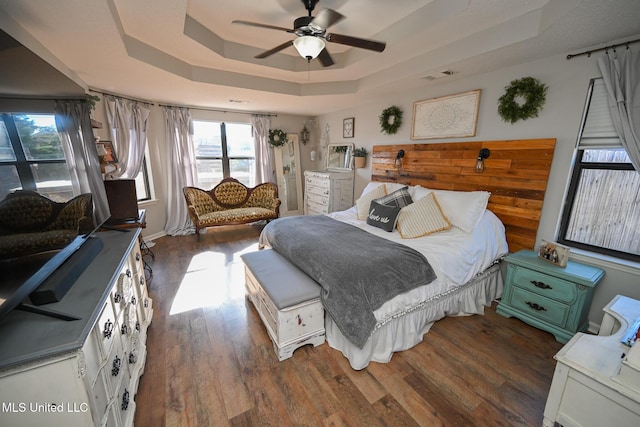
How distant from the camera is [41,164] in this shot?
120cm

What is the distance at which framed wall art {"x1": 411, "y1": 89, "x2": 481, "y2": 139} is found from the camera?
9.40 feet

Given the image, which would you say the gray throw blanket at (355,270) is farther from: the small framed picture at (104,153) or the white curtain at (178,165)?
the white curtain at (178,165)

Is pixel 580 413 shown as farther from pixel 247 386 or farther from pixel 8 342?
pixel 8 342

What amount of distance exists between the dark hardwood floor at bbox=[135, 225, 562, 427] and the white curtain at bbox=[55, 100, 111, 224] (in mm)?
1203

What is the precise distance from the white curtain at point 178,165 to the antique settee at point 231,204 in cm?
32

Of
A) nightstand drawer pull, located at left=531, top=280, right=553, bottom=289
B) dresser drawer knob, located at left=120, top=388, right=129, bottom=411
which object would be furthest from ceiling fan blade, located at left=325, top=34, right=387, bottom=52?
dresser drawer knob, located at left=120, top=388, right=129, bottom=411

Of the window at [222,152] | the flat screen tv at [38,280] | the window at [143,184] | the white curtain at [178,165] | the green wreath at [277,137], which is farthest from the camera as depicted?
the green wreath at [277,137]

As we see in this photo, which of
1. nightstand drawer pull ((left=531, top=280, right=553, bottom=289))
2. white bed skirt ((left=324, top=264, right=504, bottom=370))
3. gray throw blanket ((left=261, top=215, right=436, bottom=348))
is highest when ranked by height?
gray throw blanket ((left=261, top=215, right=436, bottom=348))

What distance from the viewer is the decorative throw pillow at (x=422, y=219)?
2.56 metres

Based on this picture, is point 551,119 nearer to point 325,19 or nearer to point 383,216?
point 383,216

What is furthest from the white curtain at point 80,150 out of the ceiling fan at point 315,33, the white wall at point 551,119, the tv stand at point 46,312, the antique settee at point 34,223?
the white wall at point 551,119

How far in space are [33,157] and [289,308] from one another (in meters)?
1.57

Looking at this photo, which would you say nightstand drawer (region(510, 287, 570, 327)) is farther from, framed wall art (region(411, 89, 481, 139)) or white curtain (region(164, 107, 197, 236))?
white curtain (region(164, 107, 197, 236))

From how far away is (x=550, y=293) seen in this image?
82.0 inches
